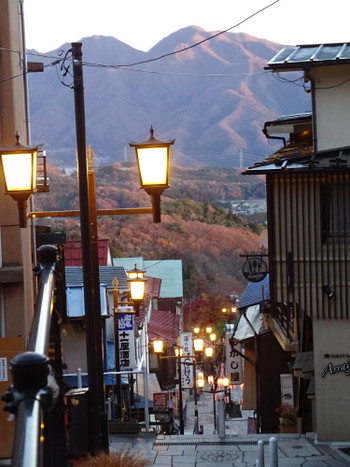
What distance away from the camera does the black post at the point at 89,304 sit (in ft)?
27.2

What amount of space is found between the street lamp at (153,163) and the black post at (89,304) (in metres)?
0.62

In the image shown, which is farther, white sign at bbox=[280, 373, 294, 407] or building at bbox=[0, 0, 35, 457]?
white sign at bbox=[280, 373, 294, 407]

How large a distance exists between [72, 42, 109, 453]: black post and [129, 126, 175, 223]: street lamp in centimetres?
62

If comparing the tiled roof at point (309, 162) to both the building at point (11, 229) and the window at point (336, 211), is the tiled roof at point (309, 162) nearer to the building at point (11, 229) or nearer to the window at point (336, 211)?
the window at point (336, 211)

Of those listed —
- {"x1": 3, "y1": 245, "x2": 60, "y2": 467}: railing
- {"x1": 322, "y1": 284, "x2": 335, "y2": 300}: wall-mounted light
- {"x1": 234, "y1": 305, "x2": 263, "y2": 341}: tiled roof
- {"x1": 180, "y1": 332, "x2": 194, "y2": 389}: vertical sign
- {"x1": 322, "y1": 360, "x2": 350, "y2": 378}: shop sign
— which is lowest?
{"x1": 180, "y1": 332, "x2": 194, "y2": 389}: vertical sign

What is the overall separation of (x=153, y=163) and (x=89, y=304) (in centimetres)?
173

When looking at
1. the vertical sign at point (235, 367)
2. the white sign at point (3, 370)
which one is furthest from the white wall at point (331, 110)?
the vertical sign at point (235, 367)

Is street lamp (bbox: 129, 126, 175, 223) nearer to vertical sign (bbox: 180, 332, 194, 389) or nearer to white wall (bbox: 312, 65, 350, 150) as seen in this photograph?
white wall (bbox: 312, 65, 350, 150)

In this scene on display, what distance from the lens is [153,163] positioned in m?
9.10

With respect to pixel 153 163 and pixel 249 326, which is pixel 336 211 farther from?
pixel 249 326

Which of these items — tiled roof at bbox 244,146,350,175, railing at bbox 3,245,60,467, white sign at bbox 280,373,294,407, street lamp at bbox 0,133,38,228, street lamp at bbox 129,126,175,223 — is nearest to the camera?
railing at bbox 3,245,60,467

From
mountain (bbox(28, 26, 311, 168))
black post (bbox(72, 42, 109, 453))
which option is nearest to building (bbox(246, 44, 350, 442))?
black post (bbox(72, 42, 109, 453))

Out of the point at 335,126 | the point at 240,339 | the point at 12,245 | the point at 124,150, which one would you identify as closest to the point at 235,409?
the point at 240,339

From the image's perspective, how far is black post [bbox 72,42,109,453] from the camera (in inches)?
327
